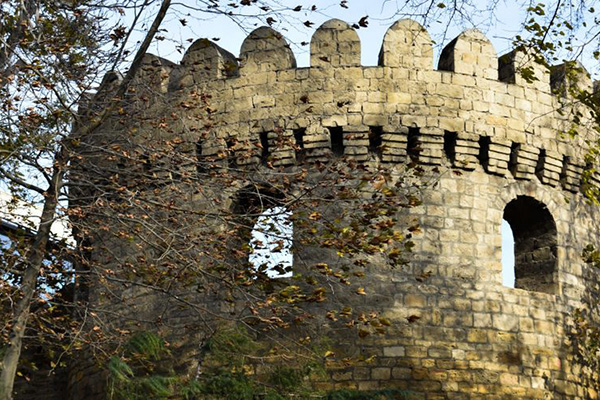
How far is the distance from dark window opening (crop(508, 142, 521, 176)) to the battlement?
0.01 m

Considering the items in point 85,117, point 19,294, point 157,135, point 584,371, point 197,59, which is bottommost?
point 19,294

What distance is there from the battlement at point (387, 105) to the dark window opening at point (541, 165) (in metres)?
0.01

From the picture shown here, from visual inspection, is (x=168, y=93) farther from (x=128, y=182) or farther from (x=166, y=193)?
(x=128, y=182)

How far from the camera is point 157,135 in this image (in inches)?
533

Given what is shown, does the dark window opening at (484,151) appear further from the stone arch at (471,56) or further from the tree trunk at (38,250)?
the tree trunk at (38,250)

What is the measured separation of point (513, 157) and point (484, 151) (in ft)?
1.24

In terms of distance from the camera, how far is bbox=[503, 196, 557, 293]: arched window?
13570 mm

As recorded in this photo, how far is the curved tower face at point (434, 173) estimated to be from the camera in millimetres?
12453

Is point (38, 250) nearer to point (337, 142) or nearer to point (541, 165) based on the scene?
point (337, 142)

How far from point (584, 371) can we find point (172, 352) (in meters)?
4.83

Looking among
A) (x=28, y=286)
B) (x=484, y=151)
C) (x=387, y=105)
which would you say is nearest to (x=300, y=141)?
(x=387, y=105)

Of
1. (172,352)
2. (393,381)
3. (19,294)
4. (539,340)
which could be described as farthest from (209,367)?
(539,340)

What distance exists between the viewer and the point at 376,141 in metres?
13.0

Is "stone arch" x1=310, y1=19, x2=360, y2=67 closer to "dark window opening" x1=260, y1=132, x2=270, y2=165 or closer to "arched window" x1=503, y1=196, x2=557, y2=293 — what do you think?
"dark window opening" x1=260, y1=132, x2=270, y2=165
